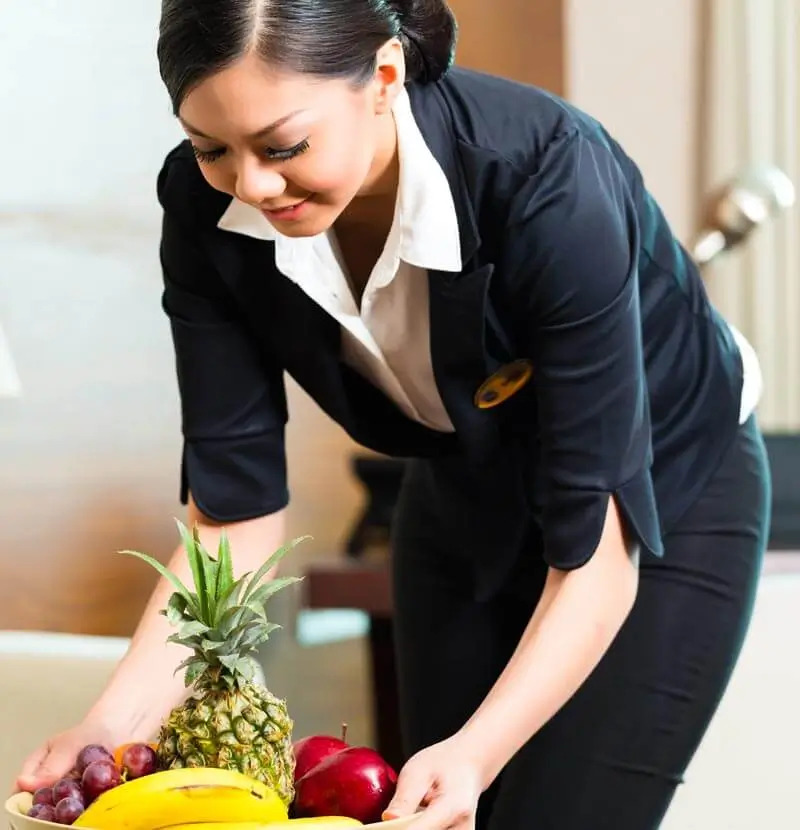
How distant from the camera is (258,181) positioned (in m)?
1.11

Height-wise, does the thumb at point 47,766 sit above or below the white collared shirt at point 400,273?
below

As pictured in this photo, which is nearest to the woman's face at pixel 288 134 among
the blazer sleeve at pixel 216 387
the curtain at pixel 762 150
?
the blazer sleeve at pixel 216 387

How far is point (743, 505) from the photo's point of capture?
1474 millimetres

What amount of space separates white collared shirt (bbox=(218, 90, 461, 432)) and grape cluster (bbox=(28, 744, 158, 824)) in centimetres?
48

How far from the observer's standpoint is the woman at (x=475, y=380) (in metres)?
1.13

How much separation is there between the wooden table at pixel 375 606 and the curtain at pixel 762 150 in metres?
1.26

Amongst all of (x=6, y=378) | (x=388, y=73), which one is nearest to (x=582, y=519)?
(x=388, y=73)

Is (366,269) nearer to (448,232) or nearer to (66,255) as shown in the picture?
(448,232)

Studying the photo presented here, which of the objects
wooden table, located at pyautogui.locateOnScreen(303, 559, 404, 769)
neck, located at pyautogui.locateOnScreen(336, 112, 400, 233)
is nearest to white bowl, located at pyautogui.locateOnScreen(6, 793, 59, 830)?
neck, located at pyautogui.locateOnScreen(336, 112, 400, 233)

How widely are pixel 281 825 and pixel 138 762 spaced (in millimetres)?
196

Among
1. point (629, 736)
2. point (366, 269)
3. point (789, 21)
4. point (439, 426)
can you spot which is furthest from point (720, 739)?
point (789, 21)

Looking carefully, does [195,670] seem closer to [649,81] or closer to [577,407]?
[577,407]

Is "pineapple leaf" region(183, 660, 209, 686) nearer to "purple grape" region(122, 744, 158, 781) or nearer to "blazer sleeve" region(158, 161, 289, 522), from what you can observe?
"purple grape" region(122, 744, 158, 781)

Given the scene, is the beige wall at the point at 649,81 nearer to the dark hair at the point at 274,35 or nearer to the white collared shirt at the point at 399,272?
the white collared shirt at the point at 399,272
